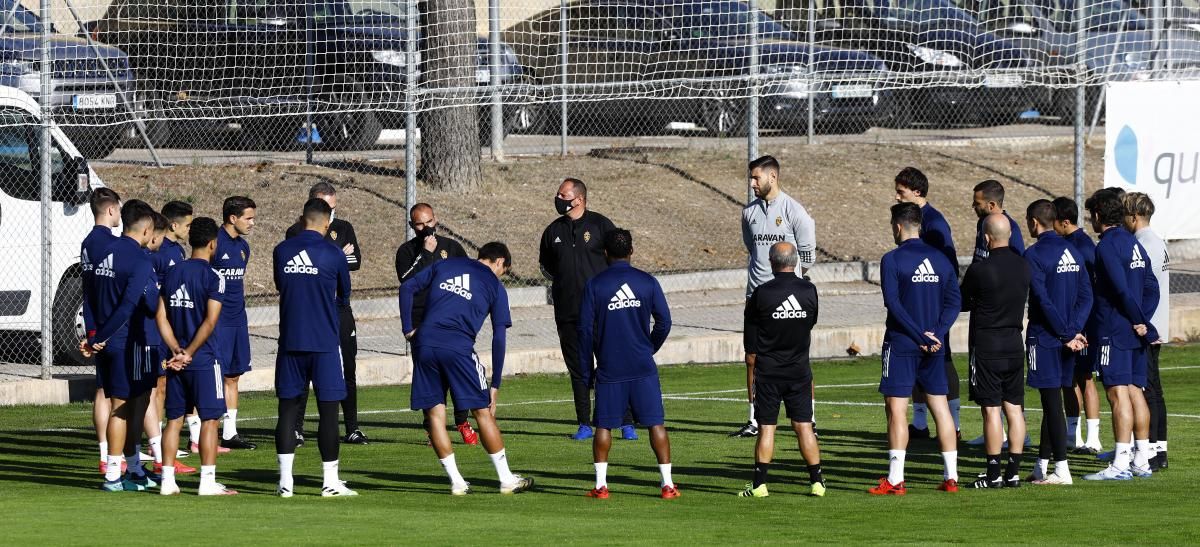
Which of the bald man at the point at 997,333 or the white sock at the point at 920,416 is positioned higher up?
the bald man at the point at 997,333

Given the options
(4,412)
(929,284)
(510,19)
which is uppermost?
(510,19)

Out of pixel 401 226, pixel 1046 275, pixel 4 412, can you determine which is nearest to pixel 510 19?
pixel 401 226

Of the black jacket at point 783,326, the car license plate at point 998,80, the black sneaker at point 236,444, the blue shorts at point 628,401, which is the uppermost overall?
the car license plate at point 998,80

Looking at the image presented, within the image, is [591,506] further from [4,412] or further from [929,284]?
[4,412]

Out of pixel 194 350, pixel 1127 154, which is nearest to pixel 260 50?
pixel 1127 154

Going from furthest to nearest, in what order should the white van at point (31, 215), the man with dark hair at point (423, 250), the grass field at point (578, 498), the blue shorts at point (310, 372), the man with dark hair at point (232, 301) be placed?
the white van at point (31, 215) → the man with dark hair at point (423, 250) → the man with dark hair at point (232, 301) → the blue shorts at point (310, 372) → the grass field at point (578, 498)

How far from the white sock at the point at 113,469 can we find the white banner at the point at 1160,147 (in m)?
11.1

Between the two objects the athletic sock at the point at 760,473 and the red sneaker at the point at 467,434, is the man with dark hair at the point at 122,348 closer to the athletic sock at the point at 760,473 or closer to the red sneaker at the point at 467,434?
the red sneaker at the point at 467,434

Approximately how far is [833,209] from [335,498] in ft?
47.8

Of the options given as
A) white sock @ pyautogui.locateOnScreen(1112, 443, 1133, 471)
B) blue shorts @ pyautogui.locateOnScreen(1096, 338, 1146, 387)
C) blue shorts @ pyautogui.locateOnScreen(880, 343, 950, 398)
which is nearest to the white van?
blue shorts @ pyautogui.locateOnScreen(880, 343, 950, 398)

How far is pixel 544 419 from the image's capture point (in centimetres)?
1477

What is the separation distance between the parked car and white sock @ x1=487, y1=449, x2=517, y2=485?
24.8 feet

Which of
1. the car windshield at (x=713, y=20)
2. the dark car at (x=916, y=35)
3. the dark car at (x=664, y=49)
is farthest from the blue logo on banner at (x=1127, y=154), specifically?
the car windshield at (x=713, y=20)

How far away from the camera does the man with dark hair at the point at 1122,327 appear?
1138 cm
